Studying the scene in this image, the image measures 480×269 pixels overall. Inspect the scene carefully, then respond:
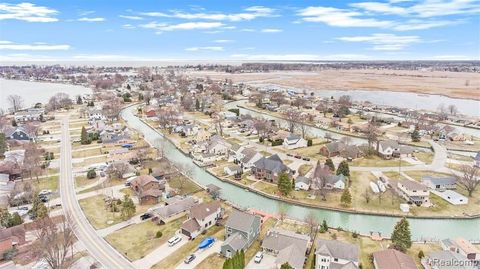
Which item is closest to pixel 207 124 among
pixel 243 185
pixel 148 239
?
pixel 243 185

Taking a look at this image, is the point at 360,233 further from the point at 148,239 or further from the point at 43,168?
the point at 43,168

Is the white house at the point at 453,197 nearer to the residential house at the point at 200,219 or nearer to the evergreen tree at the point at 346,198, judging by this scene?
the evergreen tree at the point at 346,198

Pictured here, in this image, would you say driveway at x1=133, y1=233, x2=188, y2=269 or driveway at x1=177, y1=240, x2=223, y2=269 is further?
driveway at x1=133, y1=233, x2=188, y2=269

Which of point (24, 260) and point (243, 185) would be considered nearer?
point (24, 260)

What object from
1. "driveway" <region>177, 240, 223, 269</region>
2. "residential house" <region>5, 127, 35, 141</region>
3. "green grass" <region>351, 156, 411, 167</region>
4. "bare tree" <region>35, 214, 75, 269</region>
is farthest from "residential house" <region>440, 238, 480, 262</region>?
"residential house" <region>5, 127, 35, 141</region>

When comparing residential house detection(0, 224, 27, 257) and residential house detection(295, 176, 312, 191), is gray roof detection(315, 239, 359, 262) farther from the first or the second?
residential house detection(0, 224, 27, 257)

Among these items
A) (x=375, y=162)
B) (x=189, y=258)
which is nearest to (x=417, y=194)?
(x=375, y=162)

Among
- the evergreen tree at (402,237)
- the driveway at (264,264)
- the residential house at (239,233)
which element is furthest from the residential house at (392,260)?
the residential house at (239,233)
